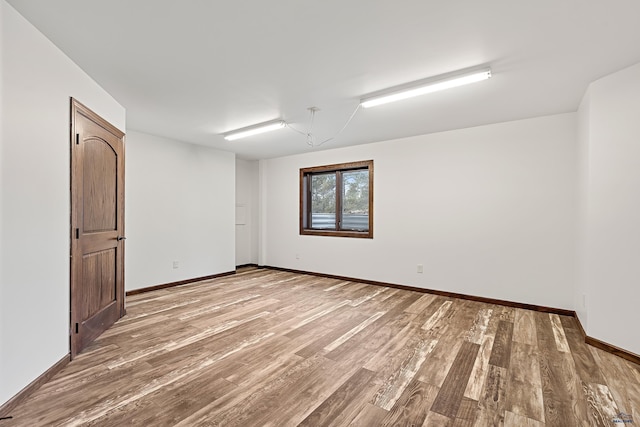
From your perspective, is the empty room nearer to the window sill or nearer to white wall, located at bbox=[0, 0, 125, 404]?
white wall, located at bbox=[0, 0, 125, 404]

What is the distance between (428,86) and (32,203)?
10.6ft

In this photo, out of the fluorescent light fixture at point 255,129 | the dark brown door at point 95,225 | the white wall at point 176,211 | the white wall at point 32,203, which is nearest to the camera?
the white wall at point 32,203

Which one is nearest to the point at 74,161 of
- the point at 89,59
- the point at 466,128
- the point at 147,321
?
the point at 89,59

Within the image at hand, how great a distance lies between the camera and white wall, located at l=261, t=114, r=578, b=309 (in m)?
3.79

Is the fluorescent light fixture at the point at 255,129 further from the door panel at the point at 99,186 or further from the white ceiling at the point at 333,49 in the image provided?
the door panel at the point at 99,186

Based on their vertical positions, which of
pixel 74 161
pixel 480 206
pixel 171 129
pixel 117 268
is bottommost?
pixel 117 268

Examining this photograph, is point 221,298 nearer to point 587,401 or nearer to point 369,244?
point 369,244

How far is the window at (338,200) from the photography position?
18.3ft

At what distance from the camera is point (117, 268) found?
134 inches

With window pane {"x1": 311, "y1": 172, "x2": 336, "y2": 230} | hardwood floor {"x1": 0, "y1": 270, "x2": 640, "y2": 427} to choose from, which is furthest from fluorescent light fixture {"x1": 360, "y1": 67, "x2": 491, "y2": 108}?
window pane {"x1": 311, "y1": 172, "x2": 336, "y2": 230}

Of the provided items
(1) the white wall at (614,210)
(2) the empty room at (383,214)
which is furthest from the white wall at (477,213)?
(1) the white wall at (614,210)

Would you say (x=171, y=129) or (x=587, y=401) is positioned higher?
(x=171, y=129)

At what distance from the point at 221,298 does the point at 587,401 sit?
396 centimetres

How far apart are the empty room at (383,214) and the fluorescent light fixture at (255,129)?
5 centimetres
